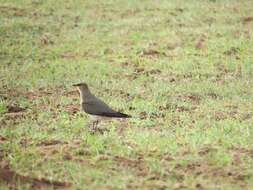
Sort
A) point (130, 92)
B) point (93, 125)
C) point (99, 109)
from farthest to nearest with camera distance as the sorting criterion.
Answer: point (130, 92) → point (93, 125) → point (99, 109)

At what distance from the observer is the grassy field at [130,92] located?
7.18m

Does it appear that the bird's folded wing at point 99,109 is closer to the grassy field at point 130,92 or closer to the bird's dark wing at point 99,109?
the bird's dark wing at point 99,109

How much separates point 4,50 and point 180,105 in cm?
601

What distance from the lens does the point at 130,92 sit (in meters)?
11.9

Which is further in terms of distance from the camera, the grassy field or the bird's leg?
the bird's leg

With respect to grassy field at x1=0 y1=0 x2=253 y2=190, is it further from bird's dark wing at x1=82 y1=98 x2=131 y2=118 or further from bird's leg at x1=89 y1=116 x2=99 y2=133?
bird's dark wing at x1=82 y1=98 x2=131 y2=118

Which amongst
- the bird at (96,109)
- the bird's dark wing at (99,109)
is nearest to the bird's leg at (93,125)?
the bird at (96,109)

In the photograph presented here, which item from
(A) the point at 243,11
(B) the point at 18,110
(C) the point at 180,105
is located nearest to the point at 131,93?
(C) the point at 180,105

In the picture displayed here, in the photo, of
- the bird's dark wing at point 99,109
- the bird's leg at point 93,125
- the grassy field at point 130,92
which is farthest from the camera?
the bird's leg at point 93,125

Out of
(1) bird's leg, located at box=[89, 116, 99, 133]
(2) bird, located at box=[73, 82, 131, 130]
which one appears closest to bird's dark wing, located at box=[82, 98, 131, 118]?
(2) bird, located at box=[73, 82, 131, 130]

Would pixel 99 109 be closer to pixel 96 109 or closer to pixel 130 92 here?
pixel 96 109

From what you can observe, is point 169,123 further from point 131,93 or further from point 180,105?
point 131,93

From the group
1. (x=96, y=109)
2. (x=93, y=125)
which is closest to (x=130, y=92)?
(x=93, y=125)

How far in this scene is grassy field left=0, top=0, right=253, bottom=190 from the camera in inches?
283
